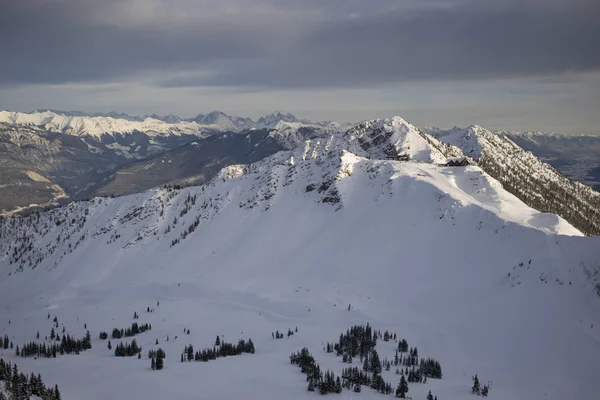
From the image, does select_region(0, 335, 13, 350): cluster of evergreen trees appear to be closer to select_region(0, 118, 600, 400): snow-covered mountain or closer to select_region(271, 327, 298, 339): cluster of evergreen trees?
select_region(0, 118, 600, 400): snow-covered mountain

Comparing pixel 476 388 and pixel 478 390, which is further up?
pixel 476 388

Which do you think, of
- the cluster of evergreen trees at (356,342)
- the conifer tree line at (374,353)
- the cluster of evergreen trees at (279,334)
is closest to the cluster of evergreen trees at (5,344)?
the cluster of evergreen trees at (279,334)

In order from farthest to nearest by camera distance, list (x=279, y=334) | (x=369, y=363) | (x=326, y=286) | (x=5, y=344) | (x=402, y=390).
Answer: (x=326, y=286) → (x=5, y=344) → (x=279, y=334) → (x=369, y=363) → (x=402, y=390)

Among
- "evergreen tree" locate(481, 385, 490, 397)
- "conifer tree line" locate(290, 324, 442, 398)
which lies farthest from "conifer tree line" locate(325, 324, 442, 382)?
"evergreen tree" locate(481, 385, 490, 397)

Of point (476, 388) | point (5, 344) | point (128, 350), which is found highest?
point (476, 388)

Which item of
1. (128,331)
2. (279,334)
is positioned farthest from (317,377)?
(128,331)

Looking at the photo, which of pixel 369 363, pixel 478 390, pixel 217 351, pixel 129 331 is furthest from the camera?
pixel 129 331

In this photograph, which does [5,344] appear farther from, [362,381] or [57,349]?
[362,381]
